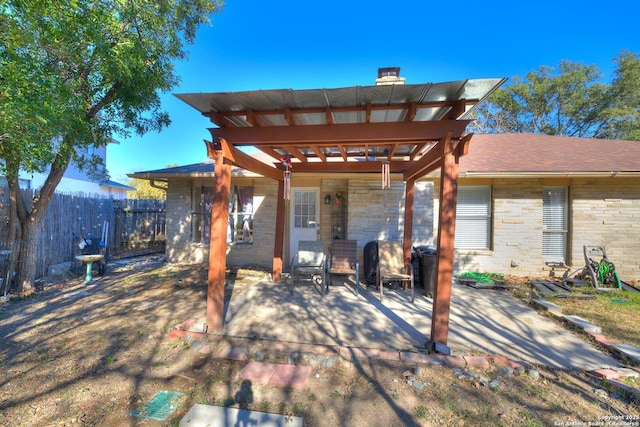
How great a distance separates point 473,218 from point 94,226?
402 inches

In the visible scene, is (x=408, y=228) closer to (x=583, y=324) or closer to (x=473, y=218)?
(x=473, y=218)

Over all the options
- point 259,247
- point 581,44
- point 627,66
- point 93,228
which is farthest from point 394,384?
point 627,66

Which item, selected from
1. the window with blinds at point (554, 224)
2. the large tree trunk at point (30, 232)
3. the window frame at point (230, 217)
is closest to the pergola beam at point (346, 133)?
the large tree trunk at point (30, 232)

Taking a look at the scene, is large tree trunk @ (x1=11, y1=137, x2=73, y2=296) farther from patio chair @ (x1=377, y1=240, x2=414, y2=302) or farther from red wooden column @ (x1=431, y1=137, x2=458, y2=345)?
red wooden column @ (x1=431, y1=137, x2=458, y2=345)

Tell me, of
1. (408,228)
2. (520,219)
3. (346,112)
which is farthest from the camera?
(520,219)

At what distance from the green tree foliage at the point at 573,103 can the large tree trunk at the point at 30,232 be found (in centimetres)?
2052

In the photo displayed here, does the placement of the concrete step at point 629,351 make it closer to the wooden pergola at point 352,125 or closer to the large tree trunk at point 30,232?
the wooden pergola at point 352,125

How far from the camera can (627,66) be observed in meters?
13.7

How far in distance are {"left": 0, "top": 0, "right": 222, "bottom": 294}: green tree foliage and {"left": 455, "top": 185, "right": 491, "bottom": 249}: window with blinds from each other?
700cm

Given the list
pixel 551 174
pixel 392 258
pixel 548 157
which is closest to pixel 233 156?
pixel 392 258

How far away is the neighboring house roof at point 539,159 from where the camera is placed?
5.96 metres

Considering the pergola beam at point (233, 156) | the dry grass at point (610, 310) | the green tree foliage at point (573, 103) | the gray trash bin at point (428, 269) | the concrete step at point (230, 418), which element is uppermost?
the green tree foliage at point (573, 103)

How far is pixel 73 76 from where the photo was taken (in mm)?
4445

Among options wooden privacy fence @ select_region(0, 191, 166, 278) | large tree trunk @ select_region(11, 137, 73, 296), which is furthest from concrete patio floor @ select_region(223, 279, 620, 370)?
wooden privacy fence @ select_region(0, 191, 166, 278)
